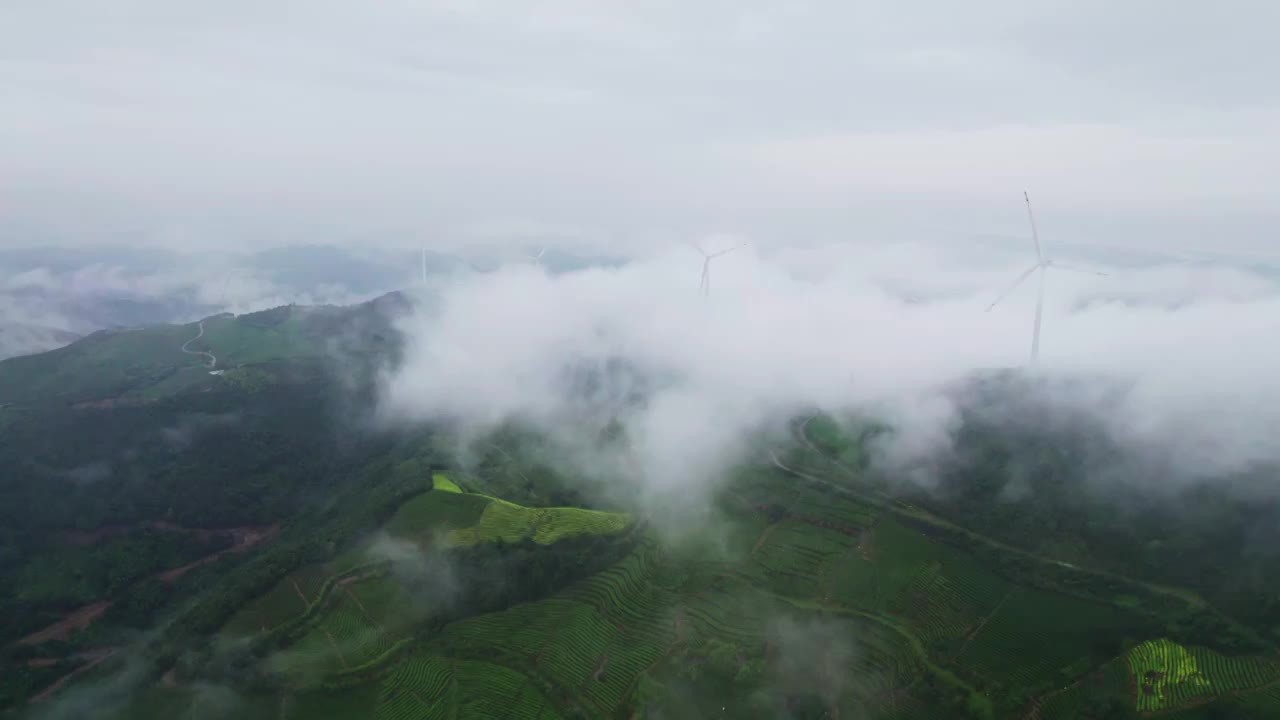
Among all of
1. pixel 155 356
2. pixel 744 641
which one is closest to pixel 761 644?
pixel 744 641

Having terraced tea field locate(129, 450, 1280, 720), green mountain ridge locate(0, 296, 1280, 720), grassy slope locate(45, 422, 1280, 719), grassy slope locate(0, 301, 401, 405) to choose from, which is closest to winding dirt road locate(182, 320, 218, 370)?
grassy slope locate(0, 301, 401, 405)

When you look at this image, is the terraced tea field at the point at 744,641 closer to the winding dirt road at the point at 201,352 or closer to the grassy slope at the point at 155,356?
the grassy slope at the point at 155,356

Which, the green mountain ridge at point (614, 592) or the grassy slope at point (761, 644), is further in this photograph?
the green mountain ridge at point (614, 592)

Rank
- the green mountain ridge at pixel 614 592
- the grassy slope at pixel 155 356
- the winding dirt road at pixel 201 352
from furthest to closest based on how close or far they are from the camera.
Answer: the winding dirt road at pixel 201 352
the grassy slope at pixel 155 356
the green mountain ridge at pixel 614 592

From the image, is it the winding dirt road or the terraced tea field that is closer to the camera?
the terraced tea field

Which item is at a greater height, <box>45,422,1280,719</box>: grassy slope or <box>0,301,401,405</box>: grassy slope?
<box>0,301,401,405</box>: grassy slope

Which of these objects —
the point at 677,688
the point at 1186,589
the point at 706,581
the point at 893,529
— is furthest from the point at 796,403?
the point at 677,688

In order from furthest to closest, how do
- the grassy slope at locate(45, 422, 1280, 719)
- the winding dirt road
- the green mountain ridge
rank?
the winding dirt road, the green mountain ridge, the grassy slope at locate(45, 422, 1280, 719)

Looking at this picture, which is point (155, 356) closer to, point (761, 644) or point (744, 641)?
point (744, 641)

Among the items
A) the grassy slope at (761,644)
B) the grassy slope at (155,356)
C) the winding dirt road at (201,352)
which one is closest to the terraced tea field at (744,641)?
the grassy slope at (761,644)

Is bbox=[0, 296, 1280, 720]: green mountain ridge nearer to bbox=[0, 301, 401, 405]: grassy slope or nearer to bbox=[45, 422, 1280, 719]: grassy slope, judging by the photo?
bbox=[45, 422, 1280, 719]: grassy slope

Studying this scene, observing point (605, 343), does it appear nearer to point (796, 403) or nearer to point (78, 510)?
point (796, 403)
